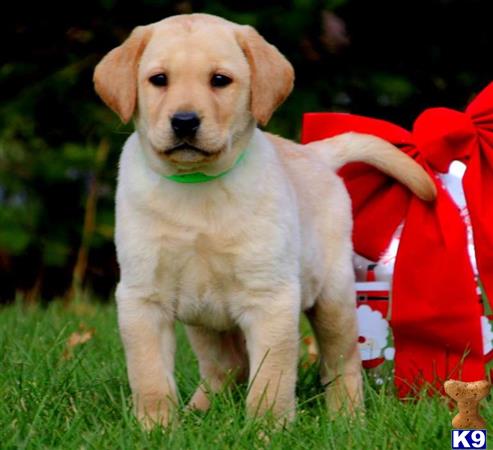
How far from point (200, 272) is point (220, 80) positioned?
20.2 inches

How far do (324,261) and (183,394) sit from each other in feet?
1.99

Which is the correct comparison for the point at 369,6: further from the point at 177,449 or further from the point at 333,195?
the point at 177,449

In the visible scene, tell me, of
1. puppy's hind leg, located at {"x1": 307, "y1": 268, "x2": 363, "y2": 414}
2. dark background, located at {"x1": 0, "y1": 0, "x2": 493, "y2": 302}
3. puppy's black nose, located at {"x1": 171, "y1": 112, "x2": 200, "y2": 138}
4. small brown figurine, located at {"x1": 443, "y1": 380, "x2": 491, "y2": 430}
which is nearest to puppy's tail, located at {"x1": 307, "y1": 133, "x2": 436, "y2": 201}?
puppy's hind leg, located at {"x1": 307, "y1": 268, "x2": 363, "y2": 414}

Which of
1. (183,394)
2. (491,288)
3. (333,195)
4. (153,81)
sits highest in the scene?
(153,81)

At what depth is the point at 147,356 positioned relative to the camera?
310 centimetres

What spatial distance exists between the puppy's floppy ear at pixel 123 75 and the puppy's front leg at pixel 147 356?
1.67 feet

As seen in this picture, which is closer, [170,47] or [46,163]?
[170,47]

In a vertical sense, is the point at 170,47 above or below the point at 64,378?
above

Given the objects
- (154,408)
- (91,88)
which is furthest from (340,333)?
(91,88)

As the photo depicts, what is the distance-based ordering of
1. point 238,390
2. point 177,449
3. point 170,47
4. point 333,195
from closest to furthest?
point 177,449, point 170,47, point 238,390, point 333,195

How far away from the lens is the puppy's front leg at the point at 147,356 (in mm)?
3086

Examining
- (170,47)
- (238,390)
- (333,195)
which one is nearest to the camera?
(170,47)

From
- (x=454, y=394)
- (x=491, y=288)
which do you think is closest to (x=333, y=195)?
(x=491, y=288)

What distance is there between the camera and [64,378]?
340cm
